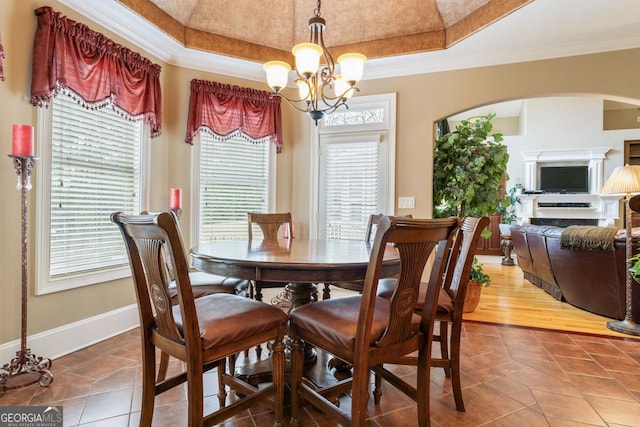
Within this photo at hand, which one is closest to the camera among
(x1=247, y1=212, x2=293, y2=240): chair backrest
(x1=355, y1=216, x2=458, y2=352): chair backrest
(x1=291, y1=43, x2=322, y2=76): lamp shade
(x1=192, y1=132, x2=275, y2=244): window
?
(x1=355, y1=216, x2=458, y2=352): chair backrest

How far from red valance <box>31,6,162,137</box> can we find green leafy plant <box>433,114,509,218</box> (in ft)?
9.68

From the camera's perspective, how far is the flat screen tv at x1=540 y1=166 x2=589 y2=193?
7527mm

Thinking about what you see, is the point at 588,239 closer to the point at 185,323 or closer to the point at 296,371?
the point at 296,371

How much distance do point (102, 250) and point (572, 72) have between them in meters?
4.57

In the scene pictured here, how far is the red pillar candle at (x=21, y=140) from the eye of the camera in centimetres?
194

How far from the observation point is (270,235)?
9.87ft

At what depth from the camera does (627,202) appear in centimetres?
326

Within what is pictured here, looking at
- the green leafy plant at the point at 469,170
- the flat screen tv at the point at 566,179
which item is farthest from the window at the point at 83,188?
the flat screen tv at the point at 566,179

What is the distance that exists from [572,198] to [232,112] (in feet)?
24.5

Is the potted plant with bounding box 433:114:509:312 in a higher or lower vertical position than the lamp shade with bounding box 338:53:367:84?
lower

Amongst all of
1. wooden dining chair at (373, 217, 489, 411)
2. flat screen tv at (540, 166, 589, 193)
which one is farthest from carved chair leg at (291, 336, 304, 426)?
flat screen tv at (540, 166, 589, 193)

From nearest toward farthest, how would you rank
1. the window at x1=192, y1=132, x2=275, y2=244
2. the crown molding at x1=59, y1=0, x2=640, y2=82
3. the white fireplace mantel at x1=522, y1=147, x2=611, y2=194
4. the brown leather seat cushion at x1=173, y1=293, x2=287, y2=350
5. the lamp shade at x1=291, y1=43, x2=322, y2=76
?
the brown leather seat cushion at x1=173, y1=293, x2=287, y2=350
the lamp shade at x1=291, y1=43, x2=322, y2=76
the crown molding at x1=59, y1=0, x2=640, y2=82
the window at x1=192, y1=132, x2=275, y2=244
the white fireplace mantel at x1=522, y1=147, x2=611, y2=194

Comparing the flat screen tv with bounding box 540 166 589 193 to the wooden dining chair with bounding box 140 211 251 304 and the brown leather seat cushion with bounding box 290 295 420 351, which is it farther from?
the wooden dining chair with bounding box 140 211 251 304

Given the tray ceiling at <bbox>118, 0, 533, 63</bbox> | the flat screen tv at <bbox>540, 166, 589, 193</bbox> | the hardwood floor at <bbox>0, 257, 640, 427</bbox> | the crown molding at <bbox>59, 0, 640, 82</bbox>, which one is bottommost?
the hardwood floor at <bbox>0, 257, 640, 427</bbox>
